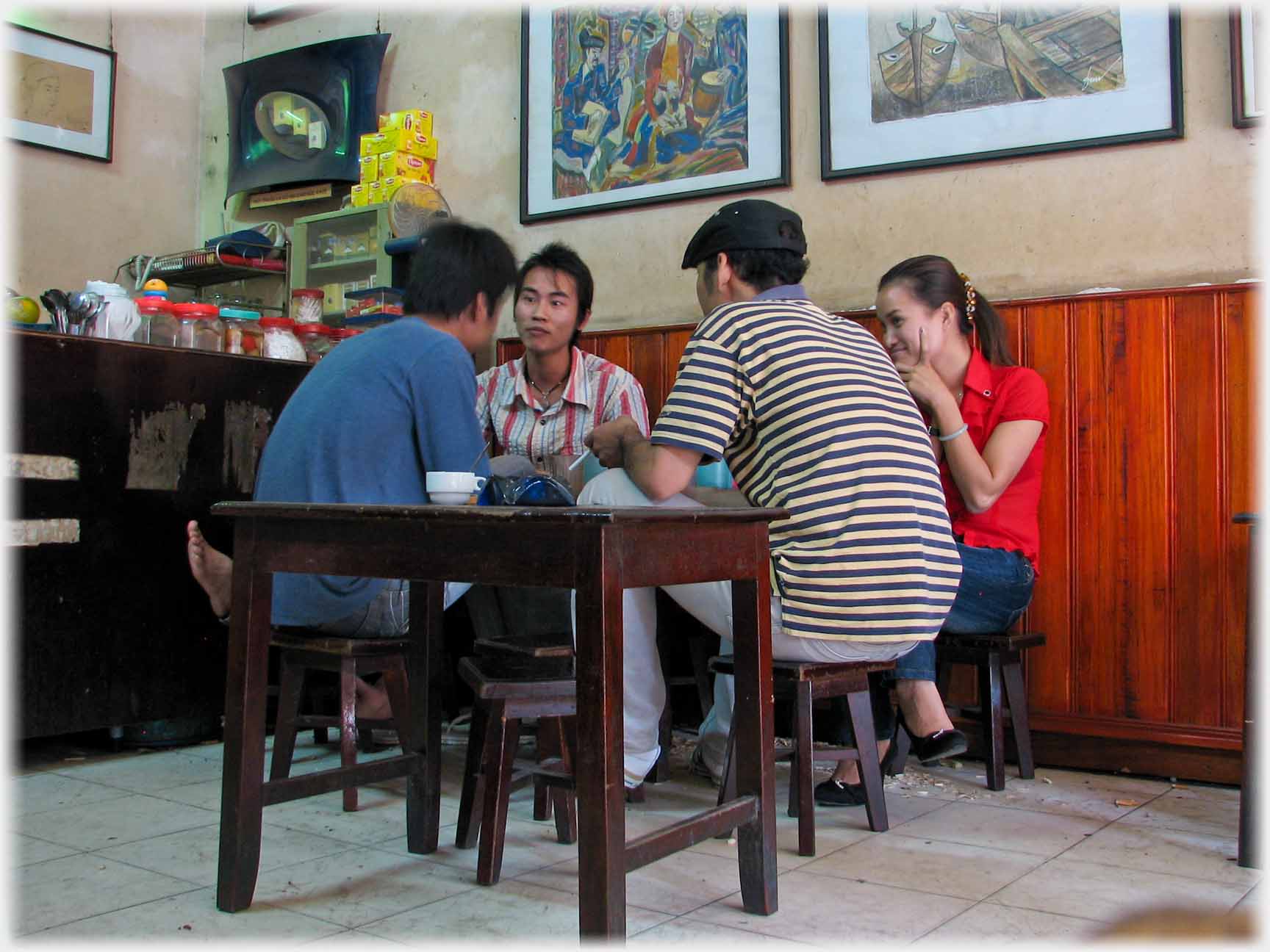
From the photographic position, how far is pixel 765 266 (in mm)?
2330

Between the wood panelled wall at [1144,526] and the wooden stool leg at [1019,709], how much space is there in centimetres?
21

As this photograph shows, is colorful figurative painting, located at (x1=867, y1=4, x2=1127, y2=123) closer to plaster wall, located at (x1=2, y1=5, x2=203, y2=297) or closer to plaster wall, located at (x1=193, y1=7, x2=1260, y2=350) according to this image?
plaster wall, located at (x1=193, y1=7, x2=1260, y2=350)

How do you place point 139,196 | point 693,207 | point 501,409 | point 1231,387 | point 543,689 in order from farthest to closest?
1. point 139,196
2. point 693,207
3. point 501,409
4. point 1231,387
5. point 543,689

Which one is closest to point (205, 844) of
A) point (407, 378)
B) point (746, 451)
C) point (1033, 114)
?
point (407, 378)

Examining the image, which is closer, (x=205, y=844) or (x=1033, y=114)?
(x=205, y=844)

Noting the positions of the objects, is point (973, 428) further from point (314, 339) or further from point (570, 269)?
point (314, 339)

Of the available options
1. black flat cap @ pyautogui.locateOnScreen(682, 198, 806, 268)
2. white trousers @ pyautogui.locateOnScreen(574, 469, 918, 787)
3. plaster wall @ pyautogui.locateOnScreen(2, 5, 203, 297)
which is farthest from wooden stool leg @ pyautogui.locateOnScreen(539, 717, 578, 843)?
plaster wall @ pyautogui.locateOnScreen(2, 5, 203, 297)

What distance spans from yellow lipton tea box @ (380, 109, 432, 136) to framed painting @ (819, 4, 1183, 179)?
5.48ft

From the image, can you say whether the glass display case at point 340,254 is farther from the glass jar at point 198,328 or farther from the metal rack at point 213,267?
the glass jar at point 198,328

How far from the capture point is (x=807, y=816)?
84.6 inches

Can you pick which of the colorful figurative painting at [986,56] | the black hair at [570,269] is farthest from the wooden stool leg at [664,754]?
the colorful figurative painting at [986,56]

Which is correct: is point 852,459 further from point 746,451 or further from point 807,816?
point 807,816

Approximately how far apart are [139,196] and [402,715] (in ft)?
11.8

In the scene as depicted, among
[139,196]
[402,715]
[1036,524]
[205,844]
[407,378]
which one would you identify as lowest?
[205,844]
